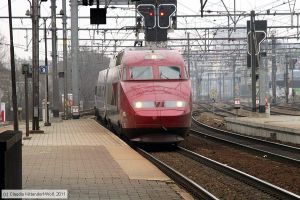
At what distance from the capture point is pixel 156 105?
17875 mm

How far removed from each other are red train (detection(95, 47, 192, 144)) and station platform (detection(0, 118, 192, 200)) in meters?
0.95

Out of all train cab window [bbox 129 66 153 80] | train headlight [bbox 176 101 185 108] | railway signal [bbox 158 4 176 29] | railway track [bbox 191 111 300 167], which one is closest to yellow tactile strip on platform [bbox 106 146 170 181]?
train headlight [bbox 176 101 185 108]

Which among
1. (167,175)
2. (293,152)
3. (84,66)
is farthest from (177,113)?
(84,66)

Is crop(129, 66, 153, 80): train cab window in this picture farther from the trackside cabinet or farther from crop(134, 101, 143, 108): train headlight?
the trackside cabinet

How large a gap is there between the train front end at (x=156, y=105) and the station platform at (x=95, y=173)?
0.91m

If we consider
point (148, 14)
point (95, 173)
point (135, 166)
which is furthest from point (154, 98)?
point (148, 14)

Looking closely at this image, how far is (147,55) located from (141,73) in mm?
893

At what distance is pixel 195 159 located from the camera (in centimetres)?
1653

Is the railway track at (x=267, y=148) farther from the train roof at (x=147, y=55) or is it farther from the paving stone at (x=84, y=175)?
the paving stone at (x=84, y=175)

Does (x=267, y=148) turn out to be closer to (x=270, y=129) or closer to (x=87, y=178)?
(x=270, y=129)

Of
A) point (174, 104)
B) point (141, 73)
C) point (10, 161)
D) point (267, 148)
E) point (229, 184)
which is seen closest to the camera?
point (10, 161)

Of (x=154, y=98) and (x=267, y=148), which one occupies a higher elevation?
(x=154, y=98)

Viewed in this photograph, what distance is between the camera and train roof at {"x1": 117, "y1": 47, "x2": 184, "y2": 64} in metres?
20.0

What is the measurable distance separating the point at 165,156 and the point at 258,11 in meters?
24.4
